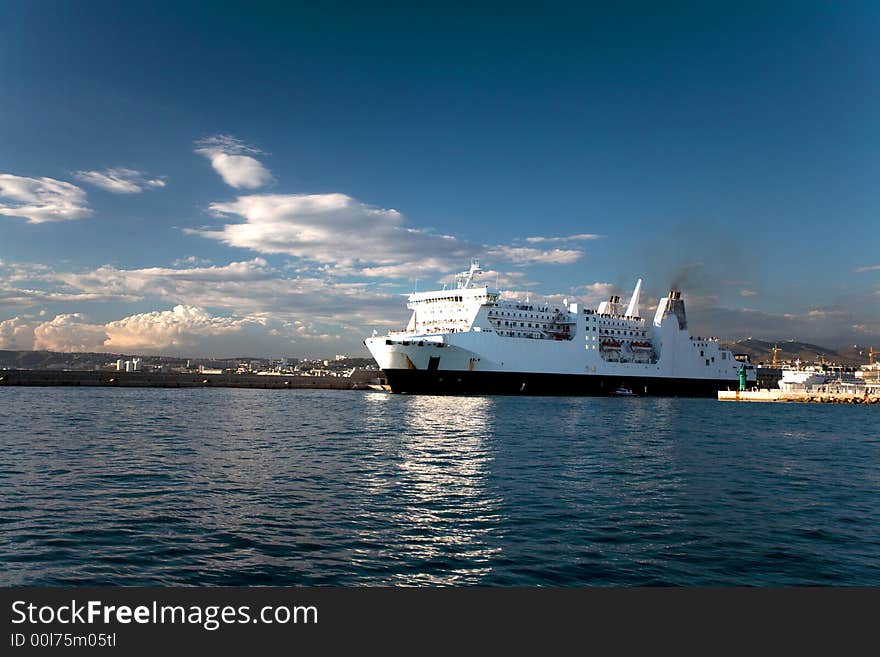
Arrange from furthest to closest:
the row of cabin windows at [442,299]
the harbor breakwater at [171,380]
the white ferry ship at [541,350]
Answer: the harbor breakwater at [171,380] < the row of cabin windows at [442,299] < the white ferry ship at [541,350]

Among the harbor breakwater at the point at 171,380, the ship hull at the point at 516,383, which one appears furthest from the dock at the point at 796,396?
the harbor breakwater at the point at 171,380

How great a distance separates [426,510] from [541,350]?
191ft

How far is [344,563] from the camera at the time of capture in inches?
398

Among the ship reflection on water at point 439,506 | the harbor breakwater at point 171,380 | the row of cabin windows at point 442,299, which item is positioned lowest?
the ship reflection on water at point 439,506

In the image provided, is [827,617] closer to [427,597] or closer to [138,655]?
[427,597]

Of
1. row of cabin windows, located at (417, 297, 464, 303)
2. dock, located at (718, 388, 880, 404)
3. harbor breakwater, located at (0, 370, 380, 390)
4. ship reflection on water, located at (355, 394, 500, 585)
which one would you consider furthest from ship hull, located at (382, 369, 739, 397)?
harbor breakwater, located at (0, 370, 380, 390)

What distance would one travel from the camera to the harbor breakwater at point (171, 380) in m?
88.9

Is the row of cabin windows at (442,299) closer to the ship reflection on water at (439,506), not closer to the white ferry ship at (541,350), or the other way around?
the white ferry ship at (541,350)

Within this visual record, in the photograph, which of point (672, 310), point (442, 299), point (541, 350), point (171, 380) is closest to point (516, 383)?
point (541, 350)

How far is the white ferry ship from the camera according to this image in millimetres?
66312

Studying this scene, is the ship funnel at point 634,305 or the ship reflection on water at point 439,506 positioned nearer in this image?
the ship reflection on water at point 439,506

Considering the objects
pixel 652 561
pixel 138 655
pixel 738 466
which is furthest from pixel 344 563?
pixel 738 466

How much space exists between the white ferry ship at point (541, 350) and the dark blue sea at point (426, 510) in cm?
3684

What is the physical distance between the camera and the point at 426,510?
14250 millimetres
